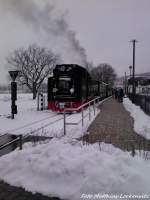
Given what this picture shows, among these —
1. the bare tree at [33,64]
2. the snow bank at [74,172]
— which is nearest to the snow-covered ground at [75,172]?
the snow bank at [74,172]

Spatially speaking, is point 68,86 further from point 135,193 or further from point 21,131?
point 135,193

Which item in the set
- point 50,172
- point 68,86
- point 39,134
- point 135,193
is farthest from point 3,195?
point 68,86

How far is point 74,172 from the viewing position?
5.21 metres

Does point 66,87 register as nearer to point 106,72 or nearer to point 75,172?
point 75,172

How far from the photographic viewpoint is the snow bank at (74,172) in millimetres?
4719

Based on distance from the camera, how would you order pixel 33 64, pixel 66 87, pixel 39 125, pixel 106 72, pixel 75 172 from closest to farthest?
pixel 75 172 → pixel 39 125 → pixel 66 87 → pixel 33 64 → pixel 106 72

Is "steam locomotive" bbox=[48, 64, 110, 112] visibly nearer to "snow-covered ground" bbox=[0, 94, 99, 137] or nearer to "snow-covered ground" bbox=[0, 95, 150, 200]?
"snow-covered ground" bbox=[0, 94, 99, 137]

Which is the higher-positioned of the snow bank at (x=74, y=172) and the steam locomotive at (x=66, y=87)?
the steam locomotive at (x=66, y=87)

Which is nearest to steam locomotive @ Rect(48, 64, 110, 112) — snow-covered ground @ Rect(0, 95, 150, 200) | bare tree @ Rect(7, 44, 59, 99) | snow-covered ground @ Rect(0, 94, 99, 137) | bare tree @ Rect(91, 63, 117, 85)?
snow-covered ground @ Rect(0, 94, 99, 137)

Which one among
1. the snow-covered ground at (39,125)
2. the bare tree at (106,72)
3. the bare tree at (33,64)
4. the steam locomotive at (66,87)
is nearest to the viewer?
the snow-covered ground at (39,125)

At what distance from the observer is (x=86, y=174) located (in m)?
5.09

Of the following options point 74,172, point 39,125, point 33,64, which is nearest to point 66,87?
point 39,125

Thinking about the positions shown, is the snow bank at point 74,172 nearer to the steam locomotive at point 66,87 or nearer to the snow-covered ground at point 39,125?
the snow-covered ground at point 39,125

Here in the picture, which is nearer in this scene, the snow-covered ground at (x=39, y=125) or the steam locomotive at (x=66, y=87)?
the snow-covered ground at (x=39, y=125)
